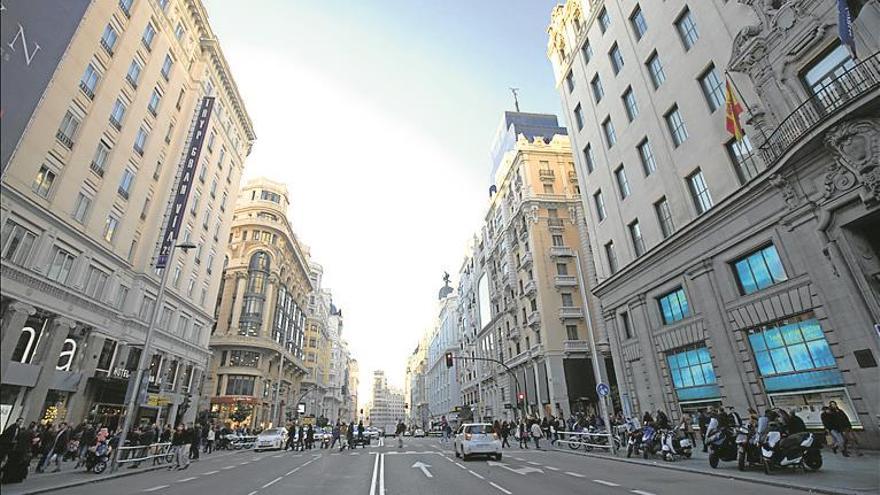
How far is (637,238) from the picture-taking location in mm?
26516

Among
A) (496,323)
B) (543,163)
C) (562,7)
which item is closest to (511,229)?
(543,163)

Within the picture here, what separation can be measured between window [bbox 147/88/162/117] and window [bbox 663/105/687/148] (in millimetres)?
36435

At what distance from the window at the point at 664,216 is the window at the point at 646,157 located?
78.3 inches

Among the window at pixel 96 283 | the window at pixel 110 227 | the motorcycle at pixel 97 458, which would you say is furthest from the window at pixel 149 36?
the motorcycle at pixel 97 458

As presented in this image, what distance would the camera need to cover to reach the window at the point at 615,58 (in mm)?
28044

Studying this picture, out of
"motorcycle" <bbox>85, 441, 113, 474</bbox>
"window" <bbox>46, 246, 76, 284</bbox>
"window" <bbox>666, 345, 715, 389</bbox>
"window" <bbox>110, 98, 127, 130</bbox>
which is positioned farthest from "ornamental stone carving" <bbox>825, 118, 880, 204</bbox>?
"window" <bbox>110, 98, 127, 130</bbox>

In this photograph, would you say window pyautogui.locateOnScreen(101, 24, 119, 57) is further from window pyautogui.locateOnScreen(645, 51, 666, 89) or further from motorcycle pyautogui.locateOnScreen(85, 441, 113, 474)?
window pyautogui.locateOnScreen(645, 51, 666, 89)

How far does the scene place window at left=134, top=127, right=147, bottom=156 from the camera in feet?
102

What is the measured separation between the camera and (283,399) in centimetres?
6775

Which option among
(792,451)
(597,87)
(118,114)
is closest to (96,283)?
(118,114)

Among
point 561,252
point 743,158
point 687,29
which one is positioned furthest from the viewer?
point 561,252

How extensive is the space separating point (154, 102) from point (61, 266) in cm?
1844

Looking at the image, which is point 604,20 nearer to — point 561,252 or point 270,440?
point 561,252

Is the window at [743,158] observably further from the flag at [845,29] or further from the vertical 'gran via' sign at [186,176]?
the vertical 'gran via' sign at [186,176]
